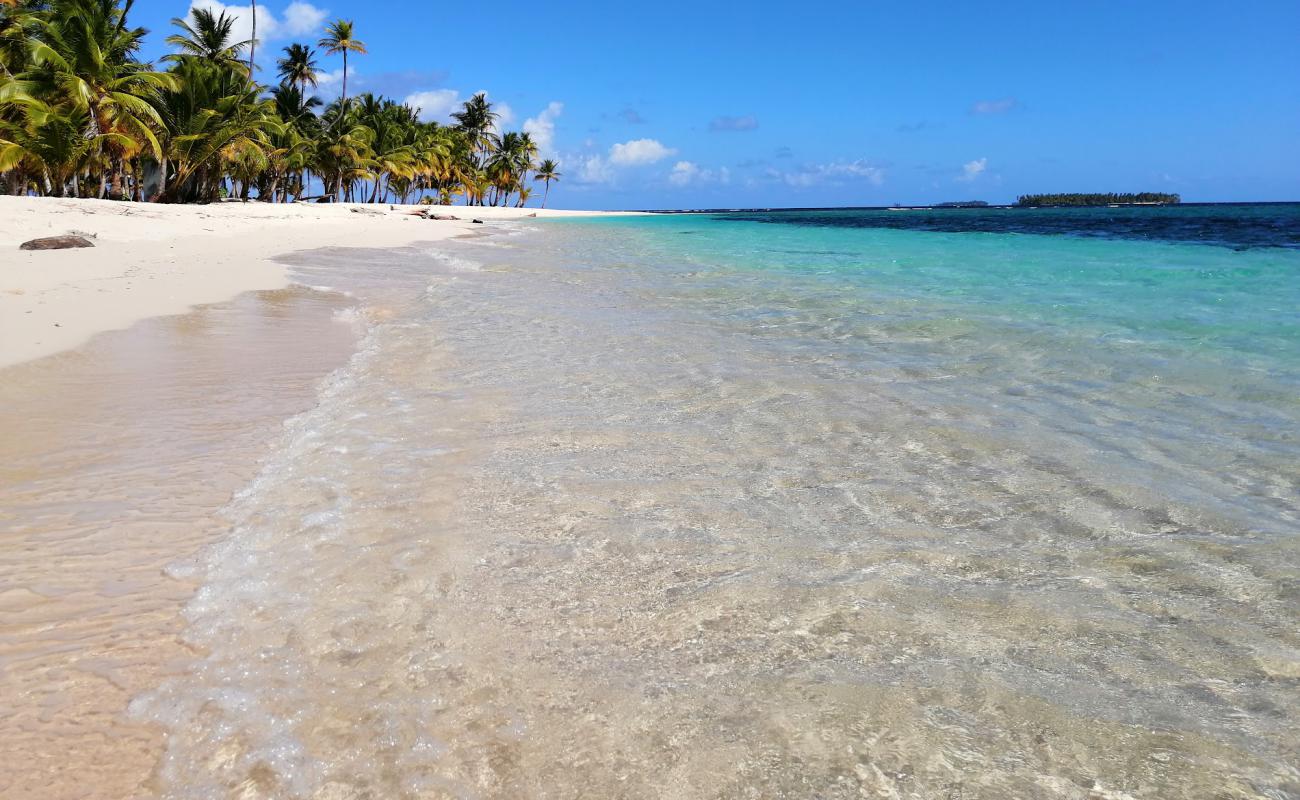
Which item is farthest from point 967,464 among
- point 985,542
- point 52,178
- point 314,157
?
point 314,157

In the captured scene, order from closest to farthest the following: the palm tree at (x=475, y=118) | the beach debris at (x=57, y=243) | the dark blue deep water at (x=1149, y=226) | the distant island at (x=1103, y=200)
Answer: the beach debris at (x=57, y=243), the dark blue deep water at (x=1149, y=226), the palm tree at (x=475, y=118), the distant island at (x=1103, y=200)

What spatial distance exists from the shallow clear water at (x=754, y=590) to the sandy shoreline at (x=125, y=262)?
4.06 m

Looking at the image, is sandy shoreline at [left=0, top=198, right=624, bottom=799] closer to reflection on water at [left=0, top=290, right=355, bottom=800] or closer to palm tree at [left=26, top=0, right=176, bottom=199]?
reflection on water at [left=0, top=290, right=355, bottom=800]

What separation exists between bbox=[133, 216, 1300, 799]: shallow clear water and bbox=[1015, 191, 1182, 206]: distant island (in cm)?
16531

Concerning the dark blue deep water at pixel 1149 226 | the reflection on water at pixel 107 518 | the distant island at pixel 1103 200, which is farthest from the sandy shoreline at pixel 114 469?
the distant island at pixel 1103 200

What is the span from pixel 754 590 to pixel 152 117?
33.4 m

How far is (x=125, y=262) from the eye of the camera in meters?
13.0

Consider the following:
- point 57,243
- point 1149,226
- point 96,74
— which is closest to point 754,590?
point 57,243

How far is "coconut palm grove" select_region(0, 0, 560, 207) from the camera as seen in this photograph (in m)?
23.7

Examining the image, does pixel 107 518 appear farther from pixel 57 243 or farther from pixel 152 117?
pixel 152 117

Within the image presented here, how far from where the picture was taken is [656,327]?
828 centimetres

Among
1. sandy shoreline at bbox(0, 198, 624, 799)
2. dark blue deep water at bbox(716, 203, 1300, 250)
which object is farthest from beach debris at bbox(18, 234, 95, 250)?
dark blue deep water at bbox(716, 203, 1300, 250)

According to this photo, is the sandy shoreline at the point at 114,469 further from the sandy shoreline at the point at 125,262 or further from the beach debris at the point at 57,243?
the beach debris at the point at 57,243

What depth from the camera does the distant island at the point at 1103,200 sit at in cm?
14238
